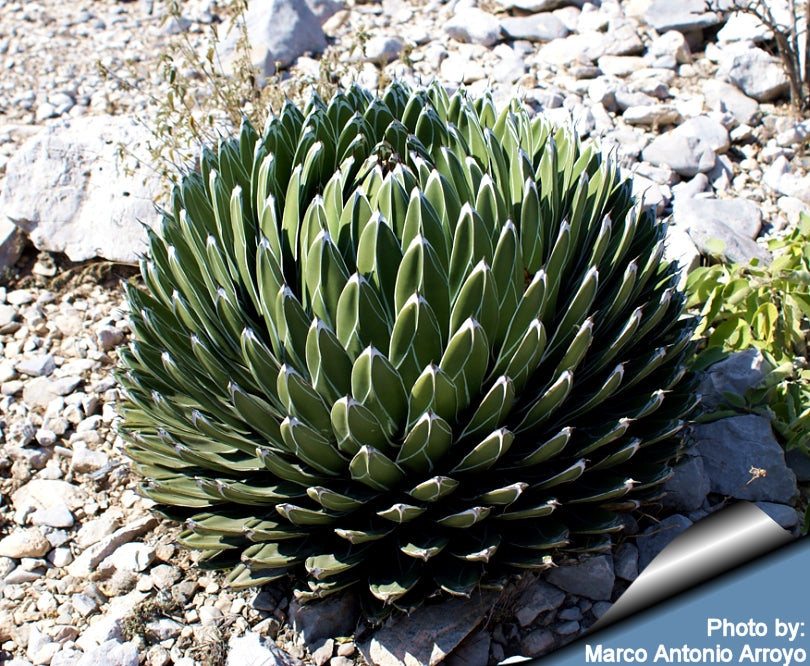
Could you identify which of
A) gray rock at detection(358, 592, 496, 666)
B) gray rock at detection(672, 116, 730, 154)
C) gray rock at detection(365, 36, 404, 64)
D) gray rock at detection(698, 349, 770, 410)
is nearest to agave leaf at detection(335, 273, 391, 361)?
gray rock at detection(358, 592, 496, 666)

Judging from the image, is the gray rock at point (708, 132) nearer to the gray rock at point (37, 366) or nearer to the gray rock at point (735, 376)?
the gray rock at point (735, 376)

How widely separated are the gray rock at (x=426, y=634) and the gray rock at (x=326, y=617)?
10cm

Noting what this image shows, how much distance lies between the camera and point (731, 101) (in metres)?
4.46

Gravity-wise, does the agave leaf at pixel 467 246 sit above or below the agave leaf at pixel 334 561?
above

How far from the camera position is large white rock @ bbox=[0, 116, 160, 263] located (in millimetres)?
3895

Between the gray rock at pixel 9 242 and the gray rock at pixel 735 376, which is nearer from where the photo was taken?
the gray rock at pixel 735 376

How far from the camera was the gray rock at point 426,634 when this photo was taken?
2430 millimetres

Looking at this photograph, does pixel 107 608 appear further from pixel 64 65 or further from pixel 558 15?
pixel 558 15

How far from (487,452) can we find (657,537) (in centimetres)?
91

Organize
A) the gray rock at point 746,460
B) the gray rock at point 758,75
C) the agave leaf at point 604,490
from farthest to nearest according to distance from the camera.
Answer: the gray rock at point 758,75
the gray rock at point 746,460
the agave leaf at point 604,490

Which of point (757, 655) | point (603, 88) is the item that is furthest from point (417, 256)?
point (603, 88)

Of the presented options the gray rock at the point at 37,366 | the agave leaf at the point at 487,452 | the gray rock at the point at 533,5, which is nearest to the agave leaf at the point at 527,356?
the agave leaf at the point at 487,452

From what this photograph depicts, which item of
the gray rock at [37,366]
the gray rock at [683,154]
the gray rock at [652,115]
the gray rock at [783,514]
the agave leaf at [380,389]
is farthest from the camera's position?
the gray rock at [652,115]

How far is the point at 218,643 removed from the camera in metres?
2.55
